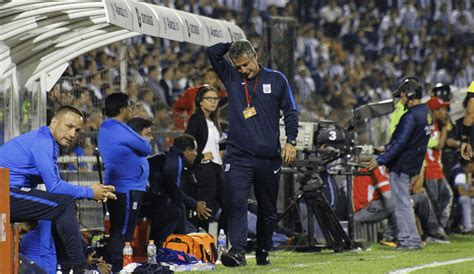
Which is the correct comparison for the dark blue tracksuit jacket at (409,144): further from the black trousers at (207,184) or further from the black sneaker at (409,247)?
the black trousers at (207,184)

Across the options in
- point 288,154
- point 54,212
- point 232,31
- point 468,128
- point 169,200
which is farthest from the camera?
point 232,31

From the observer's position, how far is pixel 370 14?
3162 centimetres

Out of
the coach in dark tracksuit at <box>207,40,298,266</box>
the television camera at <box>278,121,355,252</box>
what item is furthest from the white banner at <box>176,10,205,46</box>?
the coach in dark tracksuit at <box>207,40,298,266</box>

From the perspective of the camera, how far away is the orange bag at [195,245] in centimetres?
1219

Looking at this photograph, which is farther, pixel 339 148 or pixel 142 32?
pixel 339 148

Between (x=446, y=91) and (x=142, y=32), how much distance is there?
682 centimetres

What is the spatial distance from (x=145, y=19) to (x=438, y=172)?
6.14m

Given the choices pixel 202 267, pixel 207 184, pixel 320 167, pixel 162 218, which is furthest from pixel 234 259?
pixel 320 167

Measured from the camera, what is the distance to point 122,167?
38.8ft

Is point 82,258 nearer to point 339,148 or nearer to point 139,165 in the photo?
point 139,165

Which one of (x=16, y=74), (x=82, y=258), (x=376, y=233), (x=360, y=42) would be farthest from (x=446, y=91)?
(x=360, y=42)

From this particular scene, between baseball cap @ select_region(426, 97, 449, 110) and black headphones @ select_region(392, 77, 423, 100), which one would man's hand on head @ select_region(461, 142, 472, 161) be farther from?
baseball cap @ select_region(426, 97, 449, 110)

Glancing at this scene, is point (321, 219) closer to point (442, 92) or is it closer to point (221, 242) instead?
point (221, 242)

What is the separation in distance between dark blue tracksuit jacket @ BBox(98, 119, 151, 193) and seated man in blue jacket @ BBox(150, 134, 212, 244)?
0.99 m
